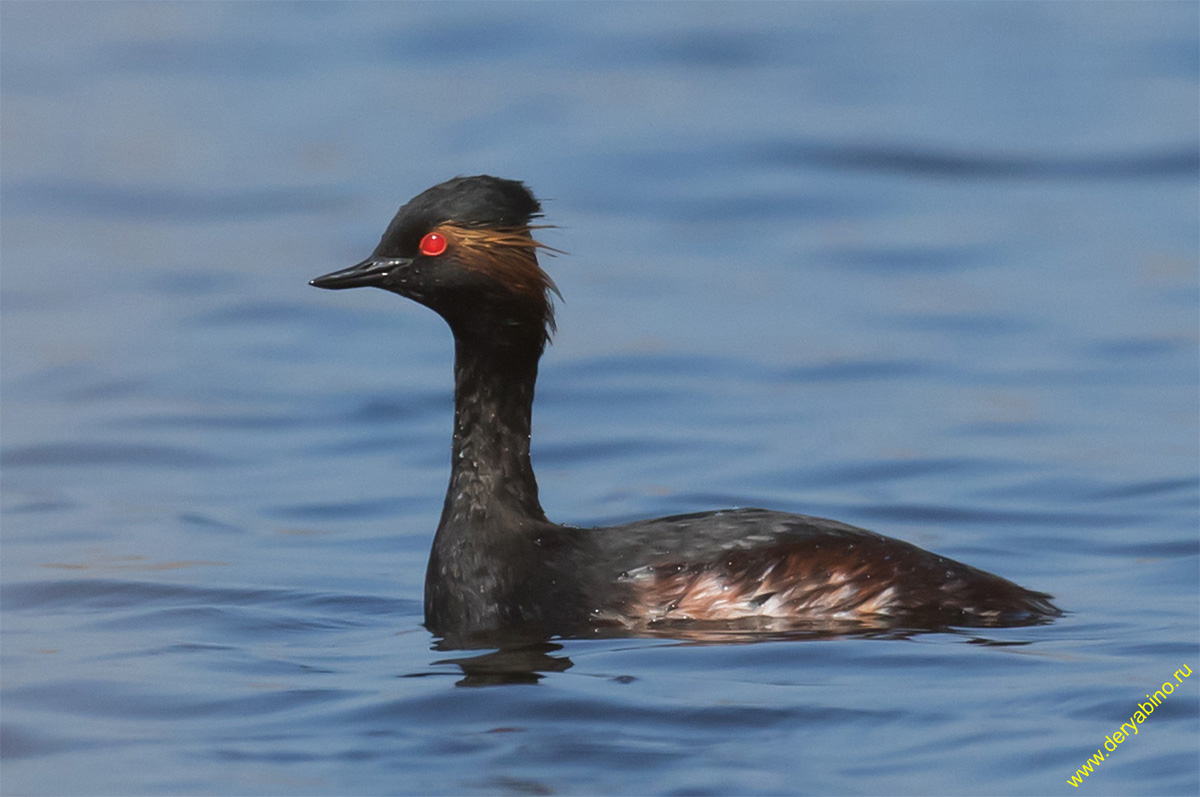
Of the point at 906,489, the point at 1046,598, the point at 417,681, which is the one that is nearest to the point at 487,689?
the point at 417,681

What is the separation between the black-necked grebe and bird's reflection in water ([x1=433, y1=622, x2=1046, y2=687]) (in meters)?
0.05

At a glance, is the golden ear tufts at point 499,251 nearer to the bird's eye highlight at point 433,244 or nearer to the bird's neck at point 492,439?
the bird's eye highlight at point 433,244

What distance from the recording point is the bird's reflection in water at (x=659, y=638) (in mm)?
9578

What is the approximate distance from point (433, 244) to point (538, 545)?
1404mm

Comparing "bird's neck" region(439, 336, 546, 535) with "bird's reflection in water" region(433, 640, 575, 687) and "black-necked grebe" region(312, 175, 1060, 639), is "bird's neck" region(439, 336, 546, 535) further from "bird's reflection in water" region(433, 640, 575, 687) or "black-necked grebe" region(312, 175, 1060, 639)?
"bird's reflection in water" region(433, 640, 575, 687)

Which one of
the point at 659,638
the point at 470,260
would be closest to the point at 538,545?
the point at 659,638

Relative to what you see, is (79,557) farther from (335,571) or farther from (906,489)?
(906,489)

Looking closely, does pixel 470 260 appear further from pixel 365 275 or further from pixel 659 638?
pixel 659 638

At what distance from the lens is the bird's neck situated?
10.5 metres

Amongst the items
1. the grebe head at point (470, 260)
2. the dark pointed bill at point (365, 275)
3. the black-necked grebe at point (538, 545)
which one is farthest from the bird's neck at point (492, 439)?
the dark pointed bill at point (365, 275)

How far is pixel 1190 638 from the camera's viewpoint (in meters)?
10.1

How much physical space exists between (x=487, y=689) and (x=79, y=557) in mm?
3976

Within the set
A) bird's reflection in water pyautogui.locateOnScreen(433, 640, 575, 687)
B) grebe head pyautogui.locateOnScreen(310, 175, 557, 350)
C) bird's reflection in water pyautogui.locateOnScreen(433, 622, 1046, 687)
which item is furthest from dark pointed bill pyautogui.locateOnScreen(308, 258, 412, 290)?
bird's reflection in water pyautogui.locateOnScreen(433, 640, 575, 687)

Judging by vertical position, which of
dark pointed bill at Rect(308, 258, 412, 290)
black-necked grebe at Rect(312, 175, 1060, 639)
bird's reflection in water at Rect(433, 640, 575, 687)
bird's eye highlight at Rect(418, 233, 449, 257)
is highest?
bird's eye highlight at Rect(418, 233, 449, 257)
